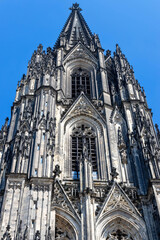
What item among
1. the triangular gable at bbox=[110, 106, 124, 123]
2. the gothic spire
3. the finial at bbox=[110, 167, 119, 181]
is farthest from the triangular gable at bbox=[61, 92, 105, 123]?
the gothic spire

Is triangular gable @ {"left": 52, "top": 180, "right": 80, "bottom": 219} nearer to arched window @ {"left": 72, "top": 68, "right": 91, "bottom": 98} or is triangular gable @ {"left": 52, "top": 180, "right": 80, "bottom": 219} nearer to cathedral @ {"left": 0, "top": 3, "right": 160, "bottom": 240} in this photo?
cathedral @ {"left": 0, "top": 3, "right": 160, "bottom": 240}

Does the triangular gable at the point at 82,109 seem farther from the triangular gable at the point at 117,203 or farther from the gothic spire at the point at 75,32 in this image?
the gothic spire at the point at 75,32

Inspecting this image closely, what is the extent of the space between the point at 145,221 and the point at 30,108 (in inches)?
431

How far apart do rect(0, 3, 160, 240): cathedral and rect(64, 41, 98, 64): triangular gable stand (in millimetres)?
2503

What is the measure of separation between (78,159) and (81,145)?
165cm

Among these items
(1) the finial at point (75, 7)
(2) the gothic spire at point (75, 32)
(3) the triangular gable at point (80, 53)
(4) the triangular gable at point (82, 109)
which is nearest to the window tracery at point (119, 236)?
(4) the triangular gable at point (82, 109)

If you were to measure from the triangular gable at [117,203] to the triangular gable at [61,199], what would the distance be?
145cm

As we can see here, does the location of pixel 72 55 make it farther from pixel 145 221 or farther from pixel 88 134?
pixel 145 221

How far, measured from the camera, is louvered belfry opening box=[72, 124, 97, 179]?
23737 mm

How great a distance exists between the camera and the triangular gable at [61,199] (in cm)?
1981

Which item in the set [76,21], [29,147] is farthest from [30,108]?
[76,21]

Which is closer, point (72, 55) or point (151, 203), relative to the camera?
point (151, 203)

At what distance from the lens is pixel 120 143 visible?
25078 millimetres

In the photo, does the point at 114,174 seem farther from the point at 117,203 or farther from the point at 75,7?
the point at 75,7
